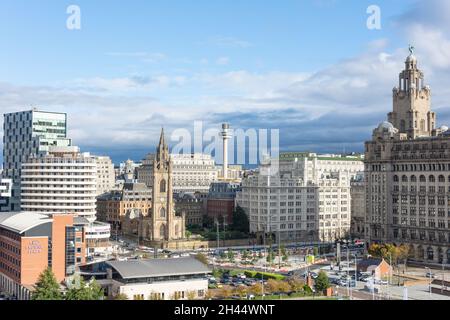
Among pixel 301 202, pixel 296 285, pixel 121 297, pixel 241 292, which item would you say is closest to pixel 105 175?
pixel 301 202

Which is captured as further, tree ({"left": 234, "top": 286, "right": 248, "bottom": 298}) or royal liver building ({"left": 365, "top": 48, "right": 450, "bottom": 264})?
royal liver building ({"left": 365, "top": 48, "right": 450, "bottom": 264})

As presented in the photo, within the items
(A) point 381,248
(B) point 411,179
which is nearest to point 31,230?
(A) point 381,248

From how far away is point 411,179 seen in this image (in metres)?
82.2

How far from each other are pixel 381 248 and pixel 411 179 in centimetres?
1100

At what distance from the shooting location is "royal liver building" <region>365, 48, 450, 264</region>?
77500mm

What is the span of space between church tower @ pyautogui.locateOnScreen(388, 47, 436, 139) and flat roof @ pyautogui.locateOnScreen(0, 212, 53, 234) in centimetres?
5357

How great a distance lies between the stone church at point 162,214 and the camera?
95625 mm

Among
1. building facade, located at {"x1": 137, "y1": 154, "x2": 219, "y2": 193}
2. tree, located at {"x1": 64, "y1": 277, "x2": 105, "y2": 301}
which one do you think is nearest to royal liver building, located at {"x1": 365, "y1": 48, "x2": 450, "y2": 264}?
tree, located at {"x1": 64, "y1": 277, "x2": 105, "y2": 301}

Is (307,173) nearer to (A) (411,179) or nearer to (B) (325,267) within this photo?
(A) (411,179)

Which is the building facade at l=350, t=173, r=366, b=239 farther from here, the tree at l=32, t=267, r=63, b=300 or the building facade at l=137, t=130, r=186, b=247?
the tree at l=32, t=267, r=63, b=300

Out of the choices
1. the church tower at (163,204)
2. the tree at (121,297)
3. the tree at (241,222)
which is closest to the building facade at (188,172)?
the tree at (241,222)

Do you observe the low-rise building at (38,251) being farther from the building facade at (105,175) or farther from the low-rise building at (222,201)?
the building facade at (105,175)

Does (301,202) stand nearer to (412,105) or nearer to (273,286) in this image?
(412,105)

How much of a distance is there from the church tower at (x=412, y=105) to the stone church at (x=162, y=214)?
34.9m
